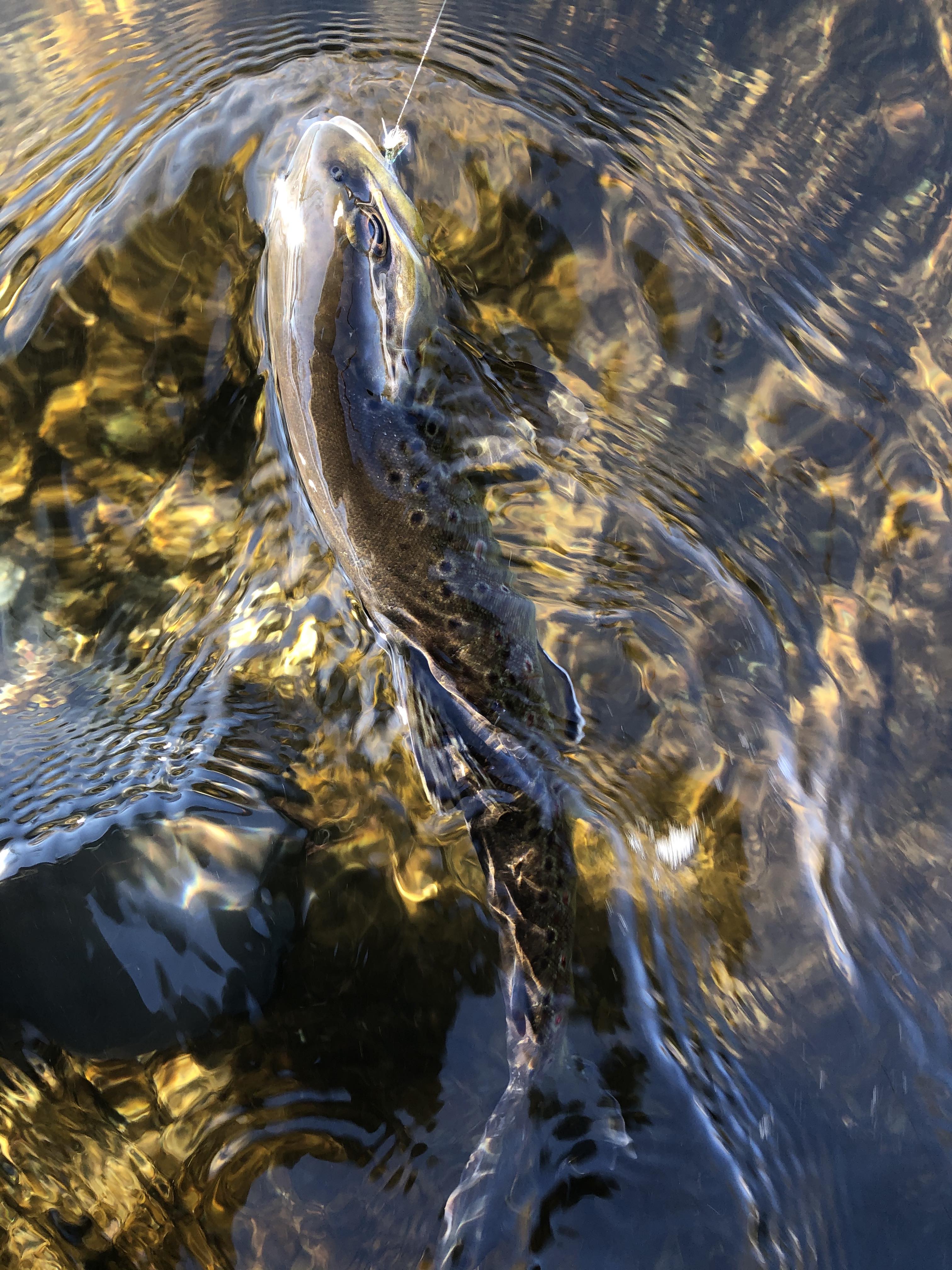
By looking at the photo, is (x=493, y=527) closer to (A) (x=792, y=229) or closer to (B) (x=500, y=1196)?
(A) (x=792, y=229)

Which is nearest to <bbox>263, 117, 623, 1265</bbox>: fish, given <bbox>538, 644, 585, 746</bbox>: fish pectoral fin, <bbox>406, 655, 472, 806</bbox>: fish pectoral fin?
<bbox>406, 655, 472, 806</bbox>: fish pectoral fin

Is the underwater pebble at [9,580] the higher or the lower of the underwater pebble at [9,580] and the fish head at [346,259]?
the lower

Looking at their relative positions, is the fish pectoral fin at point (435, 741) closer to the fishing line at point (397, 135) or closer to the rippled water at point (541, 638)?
the rippled water at point (541, 638)

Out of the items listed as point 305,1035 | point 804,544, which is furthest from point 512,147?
point 305,1035

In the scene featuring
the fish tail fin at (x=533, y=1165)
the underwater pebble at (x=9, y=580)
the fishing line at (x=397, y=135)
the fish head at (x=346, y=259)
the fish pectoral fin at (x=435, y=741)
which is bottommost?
the fish tail fin at (x=533, y=1165)

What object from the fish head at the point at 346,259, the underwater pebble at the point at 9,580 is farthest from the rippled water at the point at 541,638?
the fish head at the point at 346,259

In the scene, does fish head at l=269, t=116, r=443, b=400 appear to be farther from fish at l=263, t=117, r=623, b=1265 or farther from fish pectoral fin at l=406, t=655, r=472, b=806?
fish pectoral fin at l=406, t=655, r=472, b=806

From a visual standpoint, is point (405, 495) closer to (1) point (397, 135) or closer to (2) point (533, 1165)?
(1) point (397, 135)
